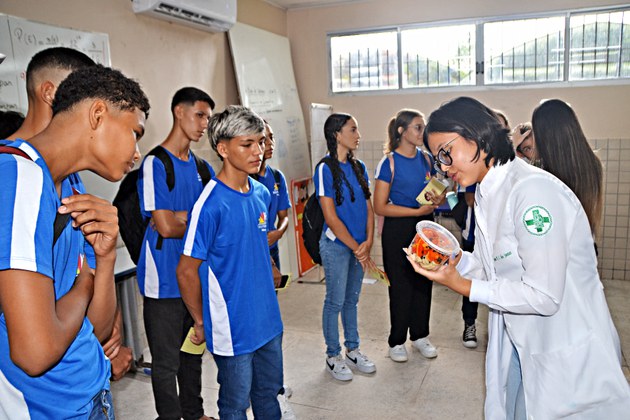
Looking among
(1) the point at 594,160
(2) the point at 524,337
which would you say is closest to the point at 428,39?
(1) the point at 594,160

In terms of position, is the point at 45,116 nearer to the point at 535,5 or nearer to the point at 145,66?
the point at 145,66

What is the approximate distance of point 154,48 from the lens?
383 cm

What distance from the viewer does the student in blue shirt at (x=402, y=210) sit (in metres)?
3.22

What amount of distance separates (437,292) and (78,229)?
4125mm

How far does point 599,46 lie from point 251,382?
490 centimetres

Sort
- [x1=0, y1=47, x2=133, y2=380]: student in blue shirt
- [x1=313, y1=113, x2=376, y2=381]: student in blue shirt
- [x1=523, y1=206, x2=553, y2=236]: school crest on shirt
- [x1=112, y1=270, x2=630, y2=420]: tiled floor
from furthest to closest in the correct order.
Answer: [x1=313, y1=113, x2=376, y2=381]: student in blue shirt → [x1=112, y1=270, x2=630, y2=420]: tiled floor → [x1=0, y1=47, x2=133, y2=380]: student in blue shirt → [x1=523, y1=206, x2=553, y2=236]: school crest on shirt

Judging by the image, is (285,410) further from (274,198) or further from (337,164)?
(337,164)

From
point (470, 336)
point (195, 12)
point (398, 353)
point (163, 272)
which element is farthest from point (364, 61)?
point (163, 272)

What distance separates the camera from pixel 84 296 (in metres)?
1.10

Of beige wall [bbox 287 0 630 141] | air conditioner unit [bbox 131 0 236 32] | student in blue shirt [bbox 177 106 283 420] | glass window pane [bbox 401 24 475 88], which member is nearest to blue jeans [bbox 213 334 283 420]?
student in blue shirt [bbox 177 106 283 420]

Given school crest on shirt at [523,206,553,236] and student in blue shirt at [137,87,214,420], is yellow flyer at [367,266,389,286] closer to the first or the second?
student in blue shirt at [137,87,214,420]

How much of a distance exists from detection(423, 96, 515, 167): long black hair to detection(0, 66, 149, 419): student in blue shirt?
3.01 feet

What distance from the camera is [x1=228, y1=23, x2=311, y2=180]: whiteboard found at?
15.9 ft

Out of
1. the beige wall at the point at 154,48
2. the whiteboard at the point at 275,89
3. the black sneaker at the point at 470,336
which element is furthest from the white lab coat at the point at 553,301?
the whiteboard at the point at 275,89
